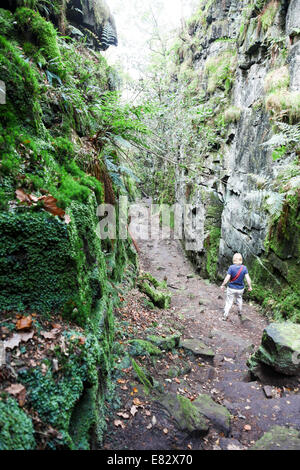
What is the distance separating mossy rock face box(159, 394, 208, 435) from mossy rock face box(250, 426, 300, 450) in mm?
613

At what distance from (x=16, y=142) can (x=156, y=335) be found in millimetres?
4501

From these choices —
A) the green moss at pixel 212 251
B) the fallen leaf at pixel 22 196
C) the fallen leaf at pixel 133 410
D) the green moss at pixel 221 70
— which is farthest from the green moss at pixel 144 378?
the green moss at pixel 221 70

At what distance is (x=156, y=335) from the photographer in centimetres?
530

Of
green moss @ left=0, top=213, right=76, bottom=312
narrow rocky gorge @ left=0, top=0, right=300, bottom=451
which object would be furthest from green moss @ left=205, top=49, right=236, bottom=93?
green moss @ left=0, top=213, right=76, bottom=312

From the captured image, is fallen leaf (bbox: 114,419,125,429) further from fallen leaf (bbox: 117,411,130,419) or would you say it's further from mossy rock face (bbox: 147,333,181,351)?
mossy rock face (bbox: 147,333,181,351)

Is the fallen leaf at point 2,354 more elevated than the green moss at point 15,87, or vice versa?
the green moss at point 15,87

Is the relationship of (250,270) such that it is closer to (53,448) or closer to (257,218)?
(257,218)

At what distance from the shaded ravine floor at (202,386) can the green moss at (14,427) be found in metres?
1.12

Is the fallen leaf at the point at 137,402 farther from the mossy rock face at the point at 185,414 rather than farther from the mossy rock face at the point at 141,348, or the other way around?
the mossy rock face at the point at 141,348

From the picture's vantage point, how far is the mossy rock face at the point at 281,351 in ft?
13.3

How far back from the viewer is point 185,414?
10.0 ft

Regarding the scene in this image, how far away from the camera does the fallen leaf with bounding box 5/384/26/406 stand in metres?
1.72

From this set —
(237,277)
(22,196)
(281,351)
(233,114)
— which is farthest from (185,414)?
(233,114)
